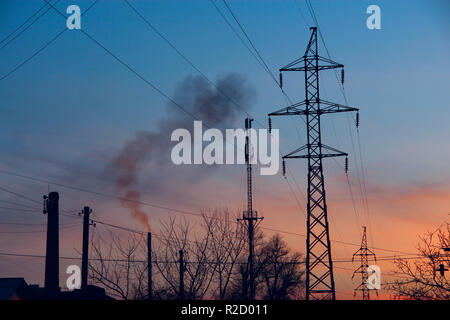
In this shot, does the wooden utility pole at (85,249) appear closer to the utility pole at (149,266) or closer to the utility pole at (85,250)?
the utility pole at (85,250)

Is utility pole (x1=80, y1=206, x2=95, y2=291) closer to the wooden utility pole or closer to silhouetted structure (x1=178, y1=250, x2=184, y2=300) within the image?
the wooden utility pole

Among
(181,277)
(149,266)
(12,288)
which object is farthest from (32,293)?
(181,277)

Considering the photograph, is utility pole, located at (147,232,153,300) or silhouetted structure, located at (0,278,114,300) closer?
utility pole, located at (147,232,153,300)

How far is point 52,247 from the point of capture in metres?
62.6

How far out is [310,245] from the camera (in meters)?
35.4

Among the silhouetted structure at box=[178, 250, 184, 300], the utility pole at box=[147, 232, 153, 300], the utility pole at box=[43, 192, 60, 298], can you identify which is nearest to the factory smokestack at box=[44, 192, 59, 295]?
the utility pole at box=[43, 192, 60, 298]

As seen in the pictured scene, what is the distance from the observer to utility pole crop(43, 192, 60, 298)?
6153cm

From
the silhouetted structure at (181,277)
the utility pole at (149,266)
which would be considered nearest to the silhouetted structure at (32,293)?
the utility pole at (149,266)

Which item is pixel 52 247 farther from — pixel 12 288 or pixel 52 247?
pixel 12 288

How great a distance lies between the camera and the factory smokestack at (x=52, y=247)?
61.5 metres

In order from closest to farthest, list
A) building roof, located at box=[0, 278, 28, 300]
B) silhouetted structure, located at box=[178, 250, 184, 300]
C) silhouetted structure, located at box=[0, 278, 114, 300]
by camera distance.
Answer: silhouetted structure, located at box=[178, 250, 184, 300], building roof, located at box=[0, 278, 28, 300], silhouetted structure, located at box=[0, 278, 114, 300]

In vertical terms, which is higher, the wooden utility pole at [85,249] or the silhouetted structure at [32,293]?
the wooden utility pole at [85,249]
